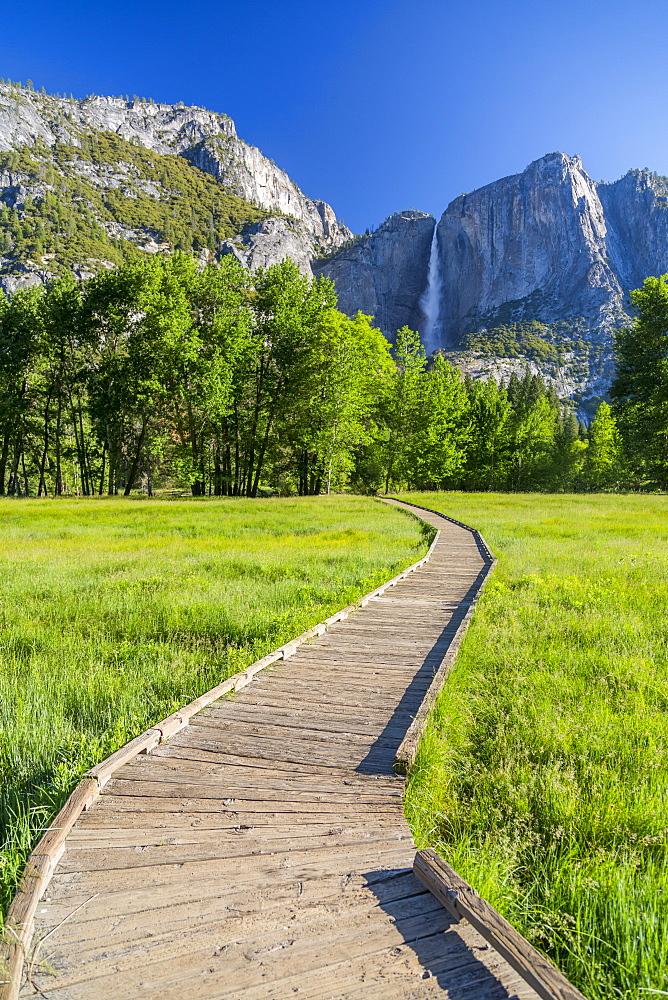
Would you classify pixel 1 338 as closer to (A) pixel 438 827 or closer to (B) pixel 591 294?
(A) pixel 438 827

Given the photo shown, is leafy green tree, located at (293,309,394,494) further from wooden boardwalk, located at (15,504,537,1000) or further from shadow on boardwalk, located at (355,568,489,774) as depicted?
wooden boardwalk, located at (15,504,537,1000)

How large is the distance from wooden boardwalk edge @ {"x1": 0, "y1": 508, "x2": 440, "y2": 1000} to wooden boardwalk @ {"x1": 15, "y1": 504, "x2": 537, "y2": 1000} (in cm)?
7

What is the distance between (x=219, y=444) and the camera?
47281 millimetres

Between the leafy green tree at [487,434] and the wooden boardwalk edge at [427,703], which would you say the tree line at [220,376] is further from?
the wooden boardwalk edge at [427,703]

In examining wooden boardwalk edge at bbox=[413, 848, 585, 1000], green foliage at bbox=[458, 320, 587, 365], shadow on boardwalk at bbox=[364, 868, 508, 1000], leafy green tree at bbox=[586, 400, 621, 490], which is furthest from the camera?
green foliage at bbox=[458, 320, 587, 365]

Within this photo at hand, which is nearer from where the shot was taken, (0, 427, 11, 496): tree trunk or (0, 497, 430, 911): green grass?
(0, 497, 430, 911): green grass

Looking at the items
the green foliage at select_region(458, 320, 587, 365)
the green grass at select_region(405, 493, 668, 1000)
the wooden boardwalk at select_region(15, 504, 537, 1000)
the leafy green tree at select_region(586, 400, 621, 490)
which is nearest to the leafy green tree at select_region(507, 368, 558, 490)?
the leafy green tree at select_region(586, 400, 621, 490)

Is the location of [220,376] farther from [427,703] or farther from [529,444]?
[529,444]

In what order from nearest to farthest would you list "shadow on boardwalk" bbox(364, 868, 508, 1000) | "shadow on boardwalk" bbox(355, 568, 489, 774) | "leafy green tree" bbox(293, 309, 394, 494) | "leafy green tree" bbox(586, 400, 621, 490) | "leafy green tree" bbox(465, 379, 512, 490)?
1. "shadow on boardwalk" bbox(364, 868, 508, 1000)
2. "shadow on boardwalk" bbox(355, 568, 489, 774)
3. "leafy green tree" bbox(293, 309, 394, 494)
4. "leafy green tree" bbox(465, 379, 512, 490)
5. "leafy green tree" bbox(586, 400, 621, 490)

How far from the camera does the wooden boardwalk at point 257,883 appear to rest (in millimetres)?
2035

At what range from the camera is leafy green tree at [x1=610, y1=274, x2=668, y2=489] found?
39.9 metres

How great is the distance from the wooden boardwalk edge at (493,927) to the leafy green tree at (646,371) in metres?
45.7

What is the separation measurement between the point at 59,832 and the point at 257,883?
Result: 1311 millimetres

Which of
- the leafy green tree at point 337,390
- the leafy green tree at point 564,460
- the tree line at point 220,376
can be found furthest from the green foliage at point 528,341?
the leafy green tree at point 337,390
